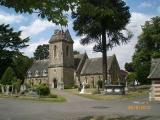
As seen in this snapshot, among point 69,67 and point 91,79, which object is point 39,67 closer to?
point 69,67

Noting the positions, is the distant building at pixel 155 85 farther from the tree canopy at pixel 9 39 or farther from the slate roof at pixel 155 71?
the tree canopy at pixel 9 39

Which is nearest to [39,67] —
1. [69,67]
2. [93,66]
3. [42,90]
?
[69,67]

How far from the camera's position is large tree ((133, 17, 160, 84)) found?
75688 mm

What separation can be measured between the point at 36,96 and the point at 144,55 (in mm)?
38638

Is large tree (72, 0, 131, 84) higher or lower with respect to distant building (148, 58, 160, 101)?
higher

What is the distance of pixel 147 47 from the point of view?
78125 millimetres

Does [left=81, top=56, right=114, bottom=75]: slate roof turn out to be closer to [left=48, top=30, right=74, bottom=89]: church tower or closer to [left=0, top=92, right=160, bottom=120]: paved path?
[left=48, top=30, right=74, bottom=89]: church tower

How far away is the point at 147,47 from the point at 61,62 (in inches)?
1065

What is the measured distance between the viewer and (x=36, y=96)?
145 ft

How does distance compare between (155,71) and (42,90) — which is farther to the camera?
(42,90)

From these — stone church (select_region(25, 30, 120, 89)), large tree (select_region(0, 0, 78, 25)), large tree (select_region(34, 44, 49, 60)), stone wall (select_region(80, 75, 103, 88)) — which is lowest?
large tree (select_region(0, 0, 78, 25))

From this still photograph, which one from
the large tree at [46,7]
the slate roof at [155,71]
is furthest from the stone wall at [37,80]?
the large tree at [46,7]

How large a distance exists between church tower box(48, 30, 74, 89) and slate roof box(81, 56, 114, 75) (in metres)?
4.88

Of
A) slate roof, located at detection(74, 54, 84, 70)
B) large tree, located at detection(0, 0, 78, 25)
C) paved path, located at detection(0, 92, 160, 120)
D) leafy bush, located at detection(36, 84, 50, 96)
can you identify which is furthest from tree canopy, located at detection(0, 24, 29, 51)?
large tree, located at detection(0, 0, 78, 25)
